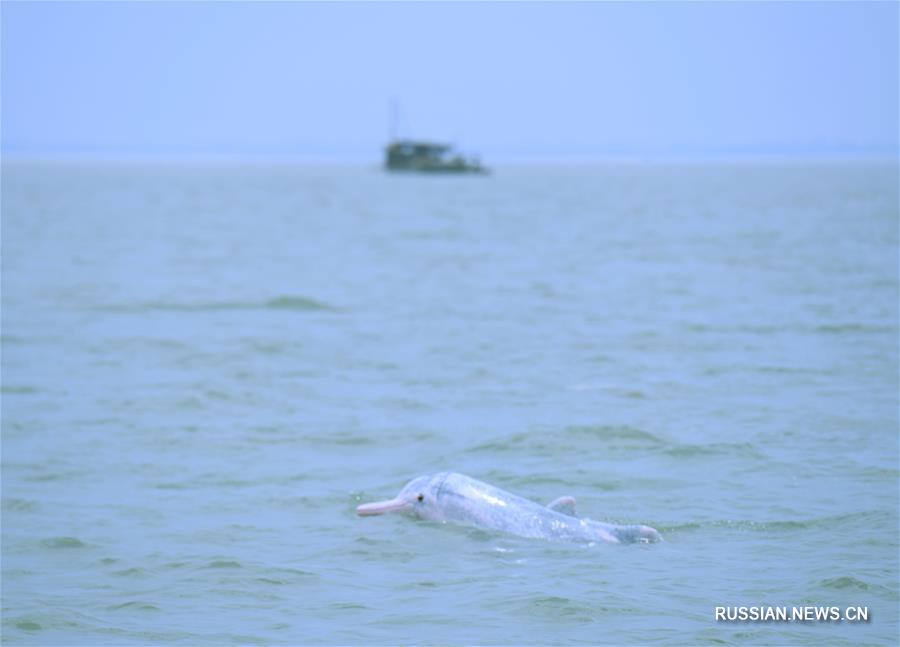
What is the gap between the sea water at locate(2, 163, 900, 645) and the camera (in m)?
9.73

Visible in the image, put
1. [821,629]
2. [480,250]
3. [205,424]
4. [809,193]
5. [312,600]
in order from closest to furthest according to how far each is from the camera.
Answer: [821,629], [312,600], [205,424], [480,250], [809,193]

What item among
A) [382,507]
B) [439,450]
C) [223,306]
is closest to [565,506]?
[382,507]

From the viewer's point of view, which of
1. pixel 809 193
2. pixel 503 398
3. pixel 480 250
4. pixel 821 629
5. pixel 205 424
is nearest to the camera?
pixel 821 629

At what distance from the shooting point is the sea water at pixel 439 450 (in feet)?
31.9

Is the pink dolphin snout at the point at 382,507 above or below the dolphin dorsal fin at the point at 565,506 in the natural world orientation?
below

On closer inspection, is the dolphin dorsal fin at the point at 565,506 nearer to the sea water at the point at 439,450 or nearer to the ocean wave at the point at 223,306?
the sea water at the point at 439,450

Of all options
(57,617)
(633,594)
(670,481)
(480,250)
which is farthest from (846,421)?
(480,250)

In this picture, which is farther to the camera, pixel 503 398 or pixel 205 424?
pixel 503 398

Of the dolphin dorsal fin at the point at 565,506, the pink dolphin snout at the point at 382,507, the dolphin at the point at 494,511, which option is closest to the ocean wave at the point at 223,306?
the pink dolphin snout at the point at 382,507

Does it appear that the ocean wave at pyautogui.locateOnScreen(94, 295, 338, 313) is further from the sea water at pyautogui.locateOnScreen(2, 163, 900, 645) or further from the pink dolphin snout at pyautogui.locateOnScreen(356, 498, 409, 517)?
the pink dolphin snout at pyautogui.locateOnScreen(356, 498, 409, 517)

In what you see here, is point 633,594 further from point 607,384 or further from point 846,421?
point 607,384

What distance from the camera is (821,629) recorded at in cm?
926

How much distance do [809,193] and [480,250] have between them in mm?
56057

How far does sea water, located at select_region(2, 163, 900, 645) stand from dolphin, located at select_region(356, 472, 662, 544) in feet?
0.41
